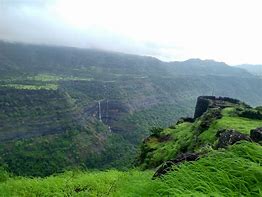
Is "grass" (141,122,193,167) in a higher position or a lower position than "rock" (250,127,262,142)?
lower

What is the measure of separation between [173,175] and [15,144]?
597 ft

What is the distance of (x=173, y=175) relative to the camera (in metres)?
7.41

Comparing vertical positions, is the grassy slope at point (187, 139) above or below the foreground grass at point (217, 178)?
below

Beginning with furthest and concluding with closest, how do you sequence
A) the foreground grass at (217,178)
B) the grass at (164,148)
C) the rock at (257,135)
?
the grass at (164,148)
the rock at (257,135)
the foreground grass at (217,178)

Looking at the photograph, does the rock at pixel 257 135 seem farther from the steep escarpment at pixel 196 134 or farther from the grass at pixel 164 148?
the grass at pixel 164 148

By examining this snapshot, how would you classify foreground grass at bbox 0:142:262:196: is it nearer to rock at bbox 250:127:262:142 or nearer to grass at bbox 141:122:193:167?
rock at bbox 250:127:262:142

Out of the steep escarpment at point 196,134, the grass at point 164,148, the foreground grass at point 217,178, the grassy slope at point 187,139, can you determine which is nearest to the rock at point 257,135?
the foreground grass at point 217,178

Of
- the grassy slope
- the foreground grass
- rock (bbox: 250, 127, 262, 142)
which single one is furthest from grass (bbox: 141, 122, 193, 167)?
the foreground grass

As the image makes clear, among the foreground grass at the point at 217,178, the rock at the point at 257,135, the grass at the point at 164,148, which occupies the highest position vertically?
the foreground grass at the point at 217,178

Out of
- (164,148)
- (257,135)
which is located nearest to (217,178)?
(257,135)

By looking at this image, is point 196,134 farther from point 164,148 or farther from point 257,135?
point 257,135

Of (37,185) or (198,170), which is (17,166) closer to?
(37,185)

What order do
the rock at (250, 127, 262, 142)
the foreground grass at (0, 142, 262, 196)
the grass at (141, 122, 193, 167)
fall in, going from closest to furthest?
the foreground grass at (0, 142, 262, 196) → the rock at (250, 127, 262, 142) → the grass at (141, 122, 193, 167)

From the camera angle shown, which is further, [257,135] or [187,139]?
[187,139]
